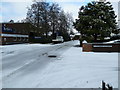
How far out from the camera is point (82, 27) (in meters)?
27.1

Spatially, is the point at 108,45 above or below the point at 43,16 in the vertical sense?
below

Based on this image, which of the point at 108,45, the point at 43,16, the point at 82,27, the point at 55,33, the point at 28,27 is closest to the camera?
the point at 108,45

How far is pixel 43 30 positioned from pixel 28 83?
4427cm

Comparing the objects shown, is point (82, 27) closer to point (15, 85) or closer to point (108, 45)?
point (108, 45)

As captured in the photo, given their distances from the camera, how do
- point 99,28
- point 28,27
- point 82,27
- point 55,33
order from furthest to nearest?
point 55,33 → point 28,27 → point 82,27 → point 99,28

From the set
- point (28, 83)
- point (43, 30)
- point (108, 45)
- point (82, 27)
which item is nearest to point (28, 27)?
point (43, 30)

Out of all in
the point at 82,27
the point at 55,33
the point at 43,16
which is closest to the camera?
the point at 82,27

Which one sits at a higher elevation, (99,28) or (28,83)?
(99,28)

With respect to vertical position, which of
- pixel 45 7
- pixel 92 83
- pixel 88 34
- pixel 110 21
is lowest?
pixel 92 83

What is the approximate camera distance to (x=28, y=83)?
6.35m

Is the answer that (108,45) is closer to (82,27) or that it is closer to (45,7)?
(82,27)

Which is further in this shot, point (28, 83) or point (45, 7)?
point (45, 7)

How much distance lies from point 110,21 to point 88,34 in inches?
163

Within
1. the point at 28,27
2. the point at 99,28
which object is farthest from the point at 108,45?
the point at 28,27
